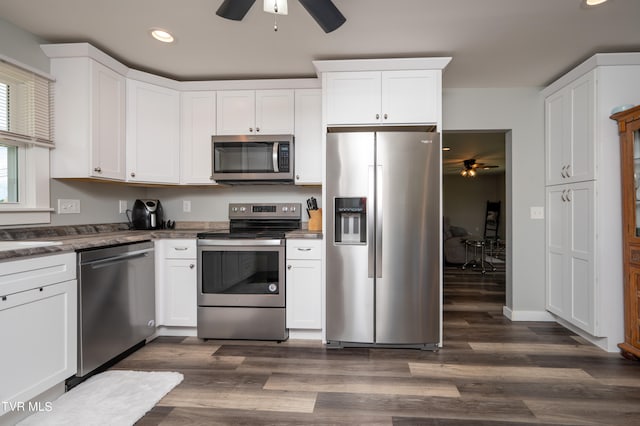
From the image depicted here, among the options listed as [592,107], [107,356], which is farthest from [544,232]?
[107,356]

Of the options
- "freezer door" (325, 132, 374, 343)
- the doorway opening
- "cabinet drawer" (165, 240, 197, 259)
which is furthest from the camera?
the doorway opening

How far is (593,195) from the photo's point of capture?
8.43ft

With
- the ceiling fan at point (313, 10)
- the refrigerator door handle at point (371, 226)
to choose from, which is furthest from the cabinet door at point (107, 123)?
the refrigerator door handle at point (371, 226)

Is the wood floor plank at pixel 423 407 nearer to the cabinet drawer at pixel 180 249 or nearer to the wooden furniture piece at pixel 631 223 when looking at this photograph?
the wooden furniture piece at pixel 631 223

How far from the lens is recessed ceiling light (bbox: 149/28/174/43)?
2320 millimetres

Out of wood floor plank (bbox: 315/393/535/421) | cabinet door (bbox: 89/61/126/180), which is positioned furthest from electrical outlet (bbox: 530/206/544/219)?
cabinet door (bbox: 89/61/126/180)

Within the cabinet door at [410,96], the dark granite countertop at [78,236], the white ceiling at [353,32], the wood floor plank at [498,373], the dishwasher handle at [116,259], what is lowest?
the wood floor plank at [498,373]

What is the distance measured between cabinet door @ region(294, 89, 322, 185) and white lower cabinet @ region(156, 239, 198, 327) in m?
1.15

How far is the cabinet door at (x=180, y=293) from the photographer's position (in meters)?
2.82

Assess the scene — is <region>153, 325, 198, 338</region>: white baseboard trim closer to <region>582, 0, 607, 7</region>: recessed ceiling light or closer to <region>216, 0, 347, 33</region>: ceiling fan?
<region>216, 0, 347, 33</region>: ceiling fan

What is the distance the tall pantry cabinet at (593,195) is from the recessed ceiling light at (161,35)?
10.5 feet

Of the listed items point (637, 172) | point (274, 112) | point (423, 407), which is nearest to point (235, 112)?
point (274, 112)

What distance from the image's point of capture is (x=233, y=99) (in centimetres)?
309

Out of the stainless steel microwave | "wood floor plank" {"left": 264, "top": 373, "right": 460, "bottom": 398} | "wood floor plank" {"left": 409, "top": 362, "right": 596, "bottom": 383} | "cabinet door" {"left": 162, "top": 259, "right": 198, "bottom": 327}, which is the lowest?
"wood floor plank" {"left": 264, "top": 373, "right": 460, "bottom": 398}
